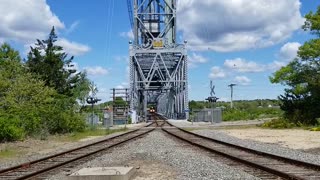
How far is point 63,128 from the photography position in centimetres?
3769

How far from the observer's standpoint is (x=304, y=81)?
41.2 metres

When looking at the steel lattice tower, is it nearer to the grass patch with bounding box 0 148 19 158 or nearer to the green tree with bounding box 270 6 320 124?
the green tree with bounding box 270 6 320 124

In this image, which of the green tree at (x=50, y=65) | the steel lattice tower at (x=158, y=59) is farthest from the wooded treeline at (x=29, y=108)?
the steel lattice tower at (x=158, y=59)

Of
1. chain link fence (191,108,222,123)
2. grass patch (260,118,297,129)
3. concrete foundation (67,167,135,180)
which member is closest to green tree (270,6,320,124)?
grass patch (260,118,297,129)

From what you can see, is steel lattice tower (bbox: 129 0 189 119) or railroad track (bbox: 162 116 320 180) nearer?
railroad track (bbox: 162 116 320 180)

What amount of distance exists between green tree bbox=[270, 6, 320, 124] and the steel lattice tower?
37120 millimetres

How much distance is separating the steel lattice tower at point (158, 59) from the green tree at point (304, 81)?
37.1 metres

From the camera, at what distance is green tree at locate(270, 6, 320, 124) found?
3963 cm

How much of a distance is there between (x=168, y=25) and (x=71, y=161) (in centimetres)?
8140

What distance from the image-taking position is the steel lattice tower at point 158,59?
3371 inches

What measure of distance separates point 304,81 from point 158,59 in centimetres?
5069

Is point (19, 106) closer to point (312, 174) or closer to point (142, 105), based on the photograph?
point (312, 174)

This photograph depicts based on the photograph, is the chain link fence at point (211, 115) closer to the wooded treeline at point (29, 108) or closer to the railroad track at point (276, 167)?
the wooded treeline at point (29, 108)

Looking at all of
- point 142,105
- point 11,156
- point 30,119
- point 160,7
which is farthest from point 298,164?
point 160,7
